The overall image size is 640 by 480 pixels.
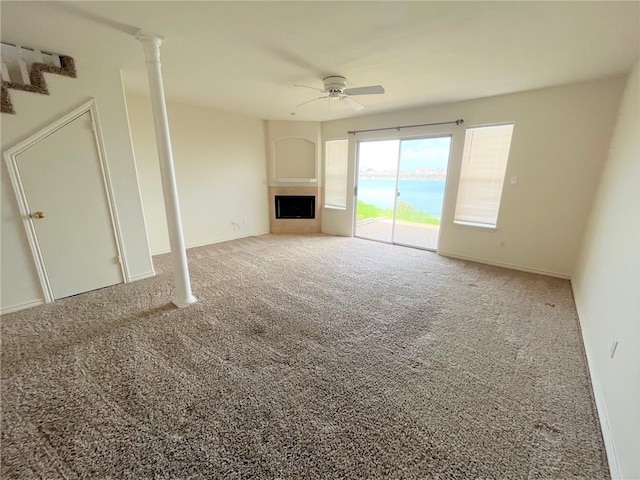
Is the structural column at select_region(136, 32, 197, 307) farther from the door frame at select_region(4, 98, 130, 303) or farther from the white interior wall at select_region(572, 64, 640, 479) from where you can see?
the white interior wall at select_region(572, 64, 640, 479)

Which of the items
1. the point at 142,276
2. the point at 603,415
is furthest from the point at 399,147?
the point at 142,276

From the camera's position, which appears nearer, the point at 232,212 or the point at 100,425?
the point at 100,425

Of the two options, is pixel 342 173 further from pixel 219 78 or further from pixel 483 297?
pixel 483 297

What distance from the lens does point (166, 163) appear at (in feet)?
8.42

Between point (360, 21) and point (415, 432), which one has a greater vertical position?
point (360, 21)

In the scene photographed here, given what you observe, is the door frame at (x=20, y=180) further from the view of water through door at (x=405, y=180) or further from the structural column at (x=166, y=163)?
the view of water through door at (x=405, y=180)

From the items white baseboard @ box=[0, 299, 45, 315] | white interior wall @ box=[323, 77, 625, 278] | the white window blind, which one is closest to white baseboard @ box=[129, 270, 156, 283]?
white baseboard @ box=[0, 299, 45, 315]

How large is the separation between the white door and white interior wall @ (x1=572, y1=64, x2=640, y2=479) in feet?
15.2

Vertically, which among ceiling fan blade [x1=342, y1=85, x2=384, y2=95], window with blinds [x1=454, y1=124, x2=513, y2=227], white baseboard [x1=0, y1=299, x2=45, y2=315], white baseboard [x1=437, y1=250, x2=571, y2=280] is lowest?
white baseboard [x1=0, y1=299, x2=45, y2=315]

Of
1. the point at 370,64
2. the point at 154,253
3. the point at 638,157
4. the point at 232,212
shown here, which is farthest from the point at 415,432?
the point at 232,212

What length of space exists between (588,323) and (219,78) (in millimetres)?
4661

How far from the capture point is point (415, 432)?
4.85 ft

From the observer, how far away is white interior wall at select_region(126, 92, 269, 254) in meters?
4.14

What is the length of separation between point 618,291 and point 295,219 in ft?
17.2
